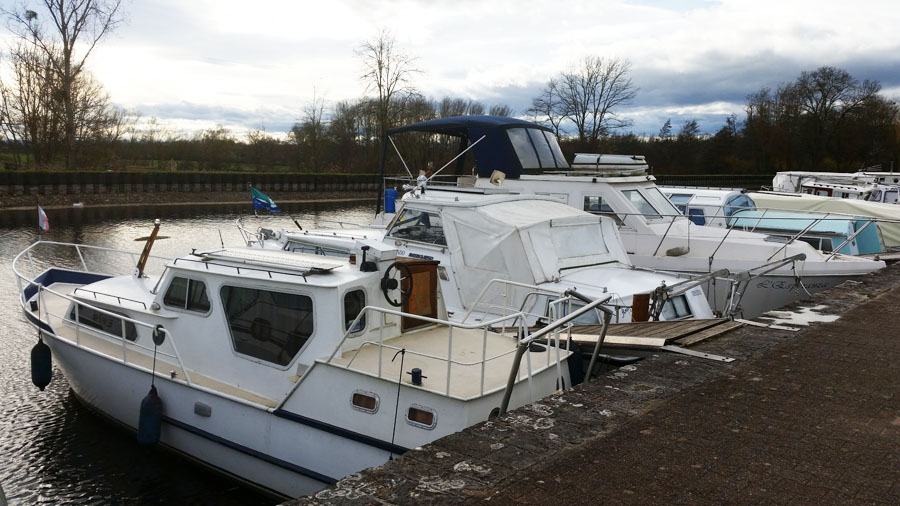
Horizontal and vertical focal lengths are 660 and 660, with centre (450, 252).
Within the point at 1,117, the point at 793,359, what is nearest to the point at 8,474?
the point at 793,359

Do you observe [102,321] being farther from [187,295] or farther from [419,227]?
[419,227]

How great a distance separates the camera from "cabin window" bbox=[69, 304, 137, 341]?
9062mm

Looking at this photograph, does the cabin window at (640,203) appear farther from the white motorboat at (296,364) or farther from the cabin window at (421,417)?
the cabin window at (421,417)

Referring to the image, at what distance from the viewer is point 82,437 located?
914cm

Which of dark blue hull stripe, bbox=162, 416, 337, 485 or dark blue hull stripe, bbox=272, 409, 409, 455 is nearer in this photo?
dark blue hull stripe, bbox=272, 409, 409, 455

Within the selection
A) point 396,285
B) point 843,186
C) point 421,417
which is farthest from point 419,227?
point 843,186

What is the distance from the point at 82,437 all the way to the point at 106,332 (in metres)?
1.47

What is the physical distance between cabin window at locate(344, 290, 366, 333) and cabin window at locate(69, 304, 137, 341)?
3.50m

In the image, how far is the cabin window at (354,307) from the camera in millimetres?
7427

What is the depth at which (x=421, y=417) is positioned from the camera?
6.38 metres

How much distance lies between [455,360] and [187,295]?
142 inches

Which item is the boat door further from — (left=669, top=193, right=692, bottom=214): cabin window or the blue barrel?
(left=669, top=193, right=692, bottom=214): cabin window

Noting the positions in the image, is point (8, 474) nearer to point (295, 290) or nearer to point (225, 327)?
point (225, 327)

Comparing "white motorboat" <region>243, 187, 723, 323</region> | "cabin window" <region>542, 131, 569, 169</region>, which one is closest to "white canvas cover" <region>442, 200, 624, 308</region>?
"white motorboat" <region>243, 187, 723, 323</region>
